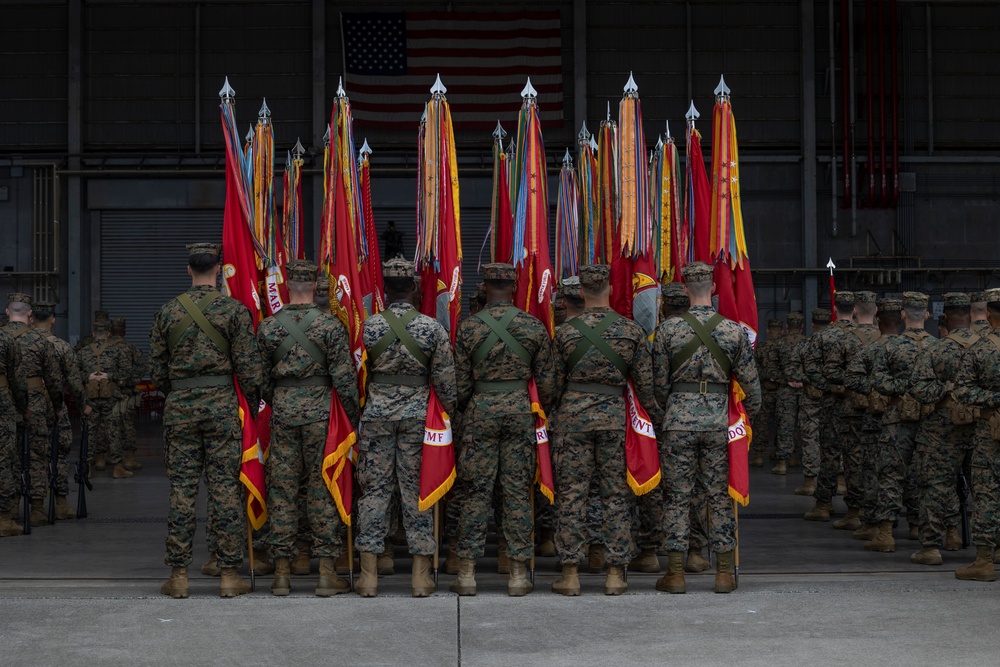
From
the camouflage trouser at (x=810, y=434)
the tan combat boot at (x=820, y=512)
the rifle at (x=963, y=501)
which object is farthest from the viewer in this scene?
the camouflage trouser at (x=810, y=434)

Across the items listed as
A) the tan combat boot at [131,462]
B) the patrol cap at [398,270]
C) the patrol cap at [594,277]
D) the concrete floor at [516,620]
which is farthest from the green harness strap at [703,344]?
the tan combat boot at [131,462]

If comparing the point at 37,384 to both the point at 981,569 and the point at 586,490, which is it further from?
the point at 981,569

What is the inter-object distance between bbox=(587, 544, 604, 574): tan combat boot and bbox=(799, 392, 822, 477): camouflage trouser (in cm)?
495

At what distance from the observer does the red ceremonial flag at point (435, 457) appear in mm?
7266

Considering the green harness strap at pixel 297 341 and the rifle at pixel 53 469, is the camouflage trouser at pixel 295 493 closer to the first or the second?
the green harness strap at pixel 297 341

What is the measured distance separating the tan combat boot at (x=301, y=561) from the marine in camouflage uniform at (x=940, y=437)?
13.2 feet

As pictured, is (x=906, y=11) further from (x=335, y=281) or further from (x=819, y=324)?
(x=335, y=281)

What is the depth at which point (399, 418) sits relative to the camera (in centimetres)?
729

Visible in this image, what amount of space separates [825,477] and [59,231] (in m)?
16.5

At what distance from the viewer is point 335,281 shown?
8219 mm

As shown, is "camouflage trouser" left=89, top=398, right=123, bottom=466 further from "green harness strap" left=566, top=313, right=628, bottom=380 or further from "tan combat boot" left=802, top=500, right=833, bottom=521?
"green harness strap" left=566, top=313, right=628, bottom=380

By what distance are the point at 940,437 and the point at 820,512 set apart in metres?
2.43

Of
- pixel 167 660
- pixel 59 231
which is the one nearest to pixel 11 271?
pixel 59 231

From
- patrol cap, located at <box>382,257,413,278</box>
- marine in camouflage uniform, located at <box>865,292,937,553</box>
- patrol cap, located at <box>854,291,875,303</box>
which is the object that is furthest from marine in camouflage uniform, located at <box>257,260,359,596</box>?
patrol cap, located at <box>854,291,875,303</box>
